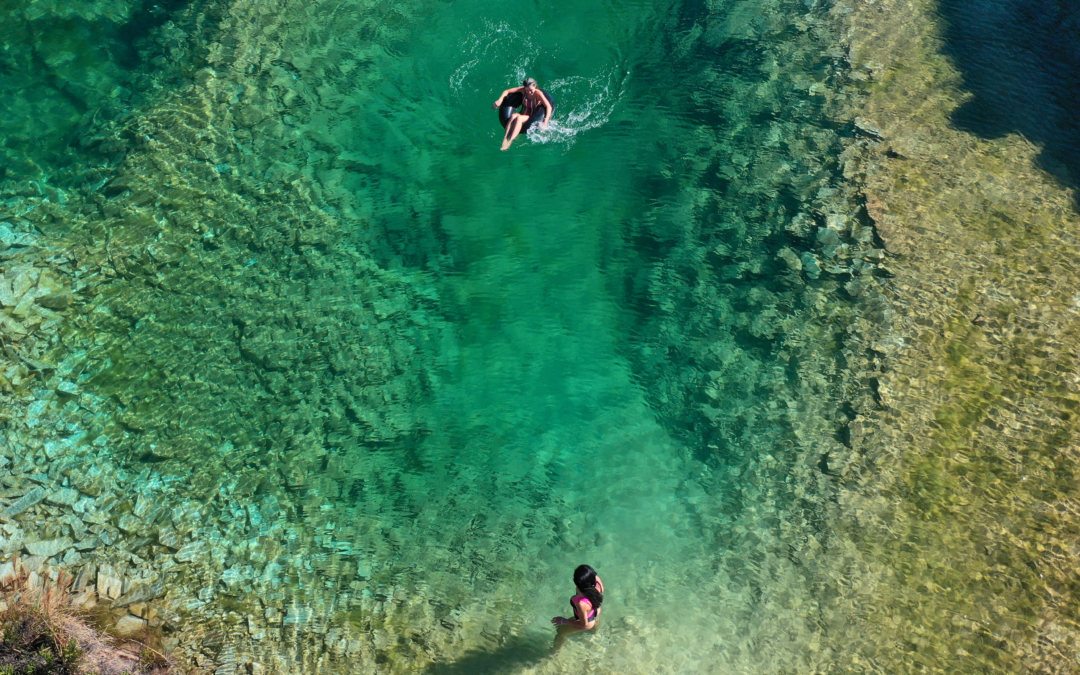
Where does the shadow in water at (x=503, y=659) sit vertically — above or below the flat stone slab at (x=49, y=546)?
below

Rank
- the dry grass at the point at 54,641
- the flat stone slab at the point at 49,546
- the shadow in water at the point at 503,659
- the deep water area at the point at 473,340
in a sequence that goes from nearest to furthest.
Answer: the dry grass at the point at 54,641 < the shadow in water at the point at 503,659 < the deep water area at the point at 473,340 < the flat stone slab at the point at 49,546

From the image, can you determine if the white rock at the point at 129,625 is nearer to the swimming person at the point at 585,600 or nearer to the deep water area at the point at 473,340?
the deep water area at the point at 473,340

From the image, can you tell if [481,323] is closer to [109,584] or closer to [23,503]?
[109,584]

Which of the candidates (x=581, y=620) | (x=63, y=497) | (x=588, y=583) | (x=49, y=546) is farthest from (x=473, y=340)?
(x=49, y=546)

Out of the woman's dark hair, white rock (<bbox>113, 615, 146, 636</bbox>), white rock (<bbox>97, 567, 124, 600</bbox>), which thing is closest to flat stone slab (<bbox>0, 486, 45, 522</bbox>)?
white rock (<bbox>97, 567, 124, 600</bbox>)

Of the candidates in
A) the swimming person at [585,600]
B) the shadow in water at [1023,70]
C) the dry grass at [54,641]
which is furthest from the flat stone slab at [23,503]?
the shadow in water at [1023,70]
